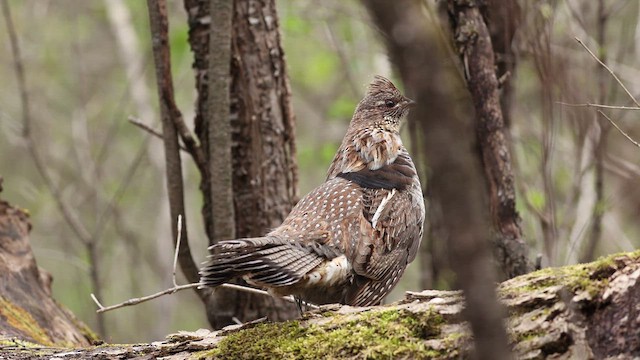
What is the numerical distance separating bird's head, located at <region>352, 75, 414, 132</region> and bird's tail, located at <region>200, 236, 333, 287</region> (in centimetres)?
165

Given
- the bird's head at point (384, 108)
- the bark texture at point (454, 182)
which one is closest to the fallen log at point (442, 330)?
the bark texture at point (454, 182)

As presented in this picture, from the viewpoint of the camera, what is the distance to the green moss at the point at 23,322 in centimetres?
430

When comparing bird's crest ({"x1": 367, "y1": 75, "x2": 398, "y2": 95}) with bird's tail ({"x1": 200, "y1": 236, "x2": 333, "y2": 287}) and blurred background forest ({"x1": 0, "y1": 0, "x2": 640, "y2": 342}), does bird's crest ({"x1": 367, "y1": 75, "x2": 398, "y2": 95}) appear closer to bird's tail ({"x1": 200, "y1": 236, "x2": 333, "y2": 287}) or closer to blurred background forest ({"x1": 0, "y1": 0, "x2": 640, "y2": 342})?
bird's tail ({"x1": 200, "y1": 236, "x2": 333, "y2": 287})

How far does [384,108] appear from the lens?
536 centimetres

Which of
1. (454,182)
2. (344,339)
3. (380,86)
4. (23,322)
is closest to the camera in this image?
(454,182)

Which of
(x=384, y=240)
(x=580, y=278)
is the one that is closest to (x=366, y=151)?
(x=384, y=240)

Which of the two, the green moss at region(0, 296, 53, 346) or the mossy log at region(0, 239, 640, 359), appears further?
the green moss at region(0, 296, 53, 346)

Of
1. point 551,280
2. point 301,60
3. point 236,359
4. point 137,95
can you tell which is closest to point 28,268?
point 236,359

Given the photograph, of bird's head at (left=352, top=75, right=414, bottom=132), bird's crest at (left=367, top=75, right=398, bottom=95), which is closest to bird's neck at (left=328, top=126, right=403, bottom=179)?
bird's head at (left=352, top=75, right=414, bottom=132)

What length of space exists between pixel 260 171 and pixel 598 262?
9.11ft

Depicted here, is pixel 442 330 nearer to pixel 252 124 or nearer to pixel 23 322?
pixel 23 322

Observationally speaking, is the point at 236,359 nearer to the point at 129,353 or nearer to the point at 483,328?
the point at 129,353

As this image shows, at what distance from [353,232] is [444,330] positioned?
4.38 feet

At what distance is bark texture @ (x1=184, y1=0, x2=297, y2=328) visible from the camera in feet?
17.2
